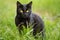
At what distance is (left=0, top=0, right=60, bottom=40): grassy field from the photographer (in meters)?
6.02

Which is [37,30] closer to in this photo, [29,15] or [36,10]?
[29,15]

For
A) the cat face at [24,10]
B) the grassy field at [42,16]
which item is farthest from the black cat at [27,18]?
the grassy field at [42,16]

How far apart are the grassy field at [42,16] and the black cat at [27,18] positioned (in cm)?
16

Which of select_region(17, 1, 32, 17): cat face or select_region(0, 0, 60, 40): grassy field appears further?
select_region(17, 1, 32, 17): cat face

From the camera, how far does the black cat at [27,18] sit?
6684 mm

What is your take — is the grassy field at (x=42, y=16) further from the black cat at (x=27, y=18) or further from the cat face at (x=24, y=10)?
the cat face at (x=24, y=10)

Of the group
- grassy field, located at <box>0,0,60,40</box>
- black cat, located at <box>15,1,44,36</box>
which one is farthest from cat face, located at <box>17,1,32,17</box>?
grassy field, located at <box>0,0,60,40</box>

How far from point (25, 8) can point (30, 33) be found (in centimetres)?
58

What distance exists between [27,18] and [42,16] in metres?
1.61

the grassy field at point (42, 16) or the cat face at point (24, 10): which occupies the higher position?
the cat face at point (24, 10)

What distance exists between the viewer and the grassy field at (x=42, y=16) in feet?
19.7

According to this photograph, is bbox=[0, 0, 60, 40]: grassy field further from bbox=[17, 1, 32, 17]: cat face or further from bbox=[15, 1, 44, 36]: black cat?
bbox=[17, 1, 32, 17]: cat face

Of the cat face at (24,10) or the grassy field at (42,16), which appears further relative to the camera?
the cat face at (24,10)

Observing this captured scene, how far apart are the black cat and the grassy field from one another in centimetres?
16
